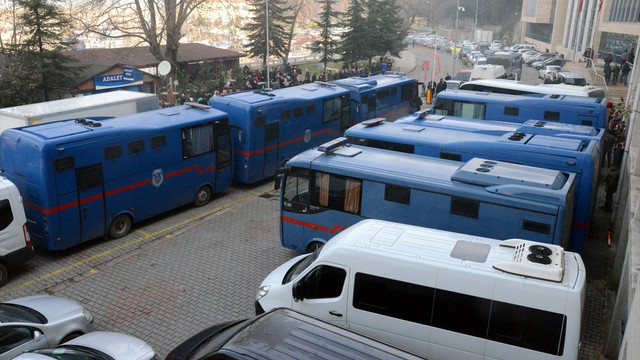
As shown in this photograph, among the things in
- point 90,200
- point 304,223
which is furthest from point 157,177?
point 304,223

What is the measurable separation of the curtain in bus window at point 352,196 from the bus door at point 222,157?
621 centimetres

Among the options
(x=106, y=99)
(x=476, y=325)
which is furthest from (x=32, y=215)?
(x=476, y=325)

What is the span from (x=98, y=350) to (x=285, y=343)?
125 inches

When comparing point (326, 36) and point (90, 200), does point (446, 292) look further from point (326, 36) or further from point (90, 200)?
point (326, 36)

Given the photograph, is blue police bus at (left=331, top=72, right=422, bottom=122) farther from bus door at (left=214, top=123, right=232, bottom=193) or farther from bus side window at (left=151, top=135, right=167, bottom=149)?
bus side window at (left=151, top=135, right=167, bottom=149)

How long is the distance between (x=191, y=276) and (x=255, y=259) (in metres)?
1.64

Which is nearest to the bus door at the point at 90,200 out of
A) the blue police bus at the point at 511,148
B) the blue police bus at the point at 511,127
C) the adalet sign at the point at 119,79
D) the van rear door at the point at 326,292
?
the van rear door at the point at 326,292

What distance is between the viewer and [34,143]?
1166cm

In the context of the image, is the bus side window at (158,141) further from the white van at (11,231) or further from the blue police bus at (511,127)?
the blue police bus at (511,127)

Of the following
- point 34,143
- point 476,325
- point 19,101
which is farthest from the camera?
point 19,101

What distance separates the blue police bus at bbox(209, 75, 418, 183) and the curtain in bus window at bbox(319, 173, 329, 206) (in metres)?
5.90

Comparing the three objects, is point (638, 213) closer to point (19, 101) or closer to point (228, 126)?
point (228, 126)

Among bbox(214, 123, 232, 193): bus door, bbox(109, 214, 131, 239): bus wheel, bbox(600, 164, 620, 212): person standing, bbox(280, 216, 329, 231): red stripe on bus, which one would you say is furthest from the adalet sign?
bbox(600, 164, 620, 212): person standing

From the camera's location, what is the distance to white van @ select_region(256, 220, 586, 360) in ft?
22.2
